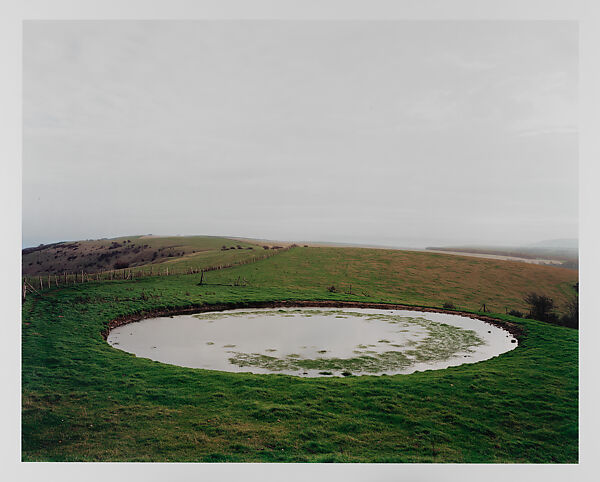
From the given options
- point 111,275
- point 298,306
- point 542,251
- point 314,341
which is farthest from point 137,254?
point 542,251

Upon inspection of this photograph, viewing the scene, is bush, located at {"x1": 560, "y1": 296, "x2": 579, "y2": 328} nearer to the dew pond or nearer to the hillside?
the dew pond

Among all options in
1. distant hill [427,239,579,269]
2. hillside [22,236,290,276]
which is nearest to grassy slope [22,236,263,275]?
hillside [22,236,290,276]

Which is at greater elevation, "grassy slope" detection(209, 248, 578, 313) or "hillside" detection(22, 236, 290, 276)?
"hillside" detection(22, 236, 290, 276)

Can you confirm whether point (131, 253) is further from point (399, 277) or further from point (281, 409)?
point (399, 277)

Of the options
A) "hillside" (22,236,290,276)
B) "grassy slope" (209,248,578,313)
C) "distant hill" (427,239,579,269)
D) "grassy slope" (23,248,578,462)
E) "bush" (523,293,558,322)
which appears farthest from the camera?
"grassy slope" (209,248,578,313)

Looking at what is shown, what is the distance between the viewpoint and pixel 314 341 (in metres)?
7.01

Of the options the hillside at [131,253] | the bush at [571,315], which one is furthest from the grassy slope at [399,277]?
the bush at [571,315]

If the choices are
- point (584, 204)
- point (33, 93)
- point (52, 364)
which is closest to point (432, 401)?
point (584, 204)

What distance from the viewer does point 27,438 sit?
4777 millimetres

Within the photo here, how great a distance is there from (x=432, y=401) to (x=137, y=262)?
20.5 feet

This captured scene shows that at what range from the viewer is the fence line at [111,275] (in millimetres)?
6738

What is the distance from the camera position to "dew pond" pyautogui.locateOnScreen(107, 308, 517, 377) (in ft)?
Answer: 19.7

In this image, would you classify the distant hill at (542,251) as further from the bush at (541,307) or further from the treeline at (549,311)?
the bush at (541,307)

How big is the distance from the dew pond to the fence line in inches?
47.6
